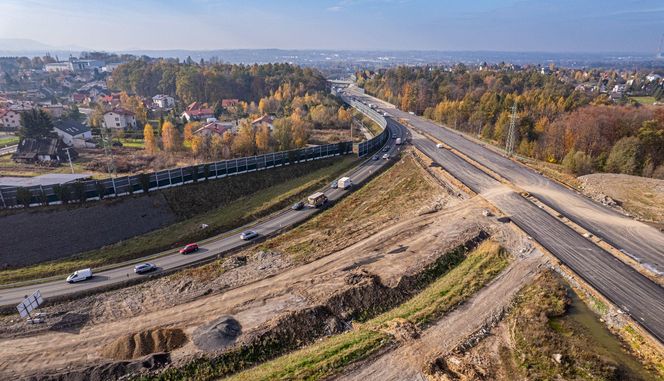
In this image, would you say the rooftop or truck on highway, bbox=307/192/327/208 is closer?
truck on highway, bbox=307/192/327/208

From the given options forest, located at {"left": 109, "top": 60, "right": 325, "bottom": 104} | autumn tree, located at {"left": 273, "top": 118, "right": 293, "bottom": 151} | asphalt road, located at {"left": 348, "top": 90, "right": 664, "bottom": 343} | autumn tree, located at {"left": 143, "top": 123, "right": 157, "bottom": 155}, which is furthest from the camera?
forest, located at {"left": 109, "top": 60, "right": 325, "bottom": 104}

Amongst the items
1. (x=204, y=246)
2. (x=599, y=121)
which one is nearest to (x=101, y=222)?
(x=204, y=246)

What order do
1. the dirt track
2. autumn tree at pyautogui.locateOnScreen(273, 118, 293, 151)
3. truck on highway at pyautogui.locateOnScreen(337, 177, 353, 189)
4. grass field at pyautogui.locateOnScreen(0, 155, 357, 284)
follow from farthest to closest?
1. autumn tree at pyautogui.locateOnScreen(273, 118, 293, 151)
2. truck on highway at pyautogui.locateOnScreen(337, 177, 353, 189)
3. grass field at pyautogui.locateOnScreen(0, 155, 357, 284)
4. the dirt track

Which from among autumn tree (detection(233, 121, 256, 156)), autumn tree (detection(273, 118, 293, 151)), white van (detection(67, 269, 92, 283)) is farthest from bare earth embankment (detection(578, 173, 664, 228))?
white van (detection(67, 269, 92, 283))

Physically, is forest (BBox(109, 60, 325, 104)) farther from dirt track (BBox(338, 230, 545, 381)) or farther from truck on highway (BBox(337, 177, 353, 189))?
dirt track (BBox(338, 230, 545, 381))

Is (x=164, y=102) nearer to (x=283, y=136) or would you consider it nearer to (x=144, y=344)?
(x=283, y=136)

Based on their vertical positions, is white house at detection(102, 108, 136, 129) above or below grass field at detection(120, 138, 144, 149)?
above
